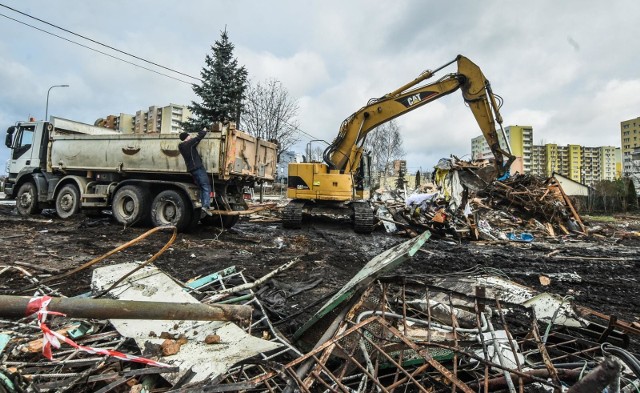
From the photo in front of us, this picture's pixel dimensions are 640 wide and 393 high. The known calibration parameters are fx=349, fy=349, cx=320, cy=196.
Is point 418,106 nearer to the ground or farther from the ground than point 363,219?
farther from the ground

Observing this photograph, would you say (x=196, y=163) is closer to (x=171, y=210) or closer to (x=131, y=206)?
(x=171, y=210)

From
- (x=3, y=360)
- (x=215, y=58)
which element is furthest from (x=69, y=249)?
(x=215, y=58)

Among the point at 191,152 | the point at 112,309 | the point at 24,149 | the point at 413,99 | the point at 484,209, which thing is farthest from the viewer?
the point at 484,209

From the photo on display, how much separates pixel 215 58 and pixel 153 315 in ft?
80.8

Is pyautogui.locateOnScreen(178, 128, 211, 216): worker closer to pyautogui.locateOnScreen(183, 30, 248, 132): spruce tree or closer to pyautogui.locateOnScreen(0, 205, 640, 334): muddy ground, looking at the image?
pyautogui.locateOnScreen(0, 205, 640, 334): muddy ground

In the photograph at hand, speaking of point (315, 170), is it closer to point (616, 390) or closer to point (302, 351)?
point (302, 351)

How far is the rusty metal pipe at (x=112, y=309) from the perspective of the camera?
1.48 m

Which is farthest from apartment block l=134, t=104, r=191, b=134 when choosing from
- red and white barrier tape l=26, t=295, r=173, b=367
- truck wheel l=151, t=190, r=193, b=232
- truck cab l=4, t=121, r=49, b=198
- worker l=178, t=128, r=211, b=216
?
red and white barrier tape l=26, t=295, r=173, b=367

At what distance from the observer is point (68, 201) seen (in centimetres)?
1011

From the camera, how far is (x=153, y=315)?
A: 5.88ft

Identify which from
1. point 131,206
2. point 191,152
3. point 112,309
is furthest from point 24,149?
point 112,309

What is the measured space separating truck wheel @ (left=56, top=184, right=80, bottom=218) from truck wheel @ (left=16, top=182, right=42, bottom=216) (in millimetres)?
1199

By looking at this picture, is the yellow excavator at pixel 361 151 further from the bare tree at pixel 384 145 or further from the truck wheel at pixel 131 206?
the bare tree at pixel 384 145

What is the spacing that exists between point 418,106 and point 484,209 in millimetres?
5446
